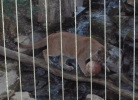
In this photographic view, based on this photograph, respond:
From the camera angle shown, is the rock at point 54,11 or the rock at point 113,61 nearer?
the rock at point 113,61

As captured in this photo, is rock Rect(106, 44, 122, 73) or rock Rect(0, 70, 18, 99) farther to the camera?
rock Rect(106, 44, 122, 73)

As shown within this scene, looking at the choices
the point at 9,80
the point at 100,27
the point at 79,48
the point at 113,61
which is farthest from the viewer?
the point at 100,27

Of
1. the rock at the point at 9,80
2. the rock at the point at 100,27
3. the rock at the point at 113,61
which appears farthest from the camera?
the rock at the point at 100,27

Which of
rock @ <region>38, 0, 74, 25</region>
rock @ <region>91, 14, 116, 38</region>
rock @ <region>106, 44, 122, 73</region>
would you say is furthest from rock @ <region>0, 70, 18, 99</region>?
rock @ <region>91, 14, 116, 38</region>

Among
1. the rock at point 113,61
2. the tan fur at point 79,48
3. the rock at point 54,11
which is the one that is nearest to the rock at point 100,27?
the rock at point 54,11

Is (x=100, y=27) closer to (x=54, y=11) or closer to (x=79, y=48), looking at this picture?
(x=54, y=11)

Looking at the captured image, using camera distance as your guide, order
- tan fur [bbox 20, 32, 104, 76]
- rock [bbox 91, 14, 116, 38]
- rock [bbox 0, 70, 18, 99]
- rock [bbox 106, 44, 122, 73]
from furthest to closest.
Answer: rock [bbox 91, 14, 116, 38] → rock [bbox 106, 44, 122, 73] → tan fur [bbox 20, 32, 104, 76] → rock [bbox 0, 70, 18, 99]

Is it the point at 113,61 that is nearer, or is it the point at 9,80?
the point at 9,80

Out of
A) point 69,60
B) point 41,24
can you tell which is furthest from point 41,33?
point 69,60

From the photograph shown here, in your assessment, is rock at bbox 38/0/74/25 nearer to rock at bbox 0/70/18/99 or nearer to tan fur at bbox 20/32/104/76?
tan fur at bbox 20/32/104/76

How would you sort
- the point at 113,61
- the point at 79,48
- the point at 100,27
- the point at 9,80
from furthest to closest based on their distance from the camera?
the point at 100,27, the point at 113,61, the point at 79,48, the point at 9,80

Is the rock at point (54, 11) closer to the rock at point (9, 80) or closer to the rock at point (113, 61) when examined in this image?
the rock at point (113, 61)

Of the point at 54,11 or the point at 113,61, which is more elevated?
the point at 54,11

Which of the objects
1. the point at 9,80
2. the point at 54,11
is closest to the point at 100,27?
the point at 54,11
